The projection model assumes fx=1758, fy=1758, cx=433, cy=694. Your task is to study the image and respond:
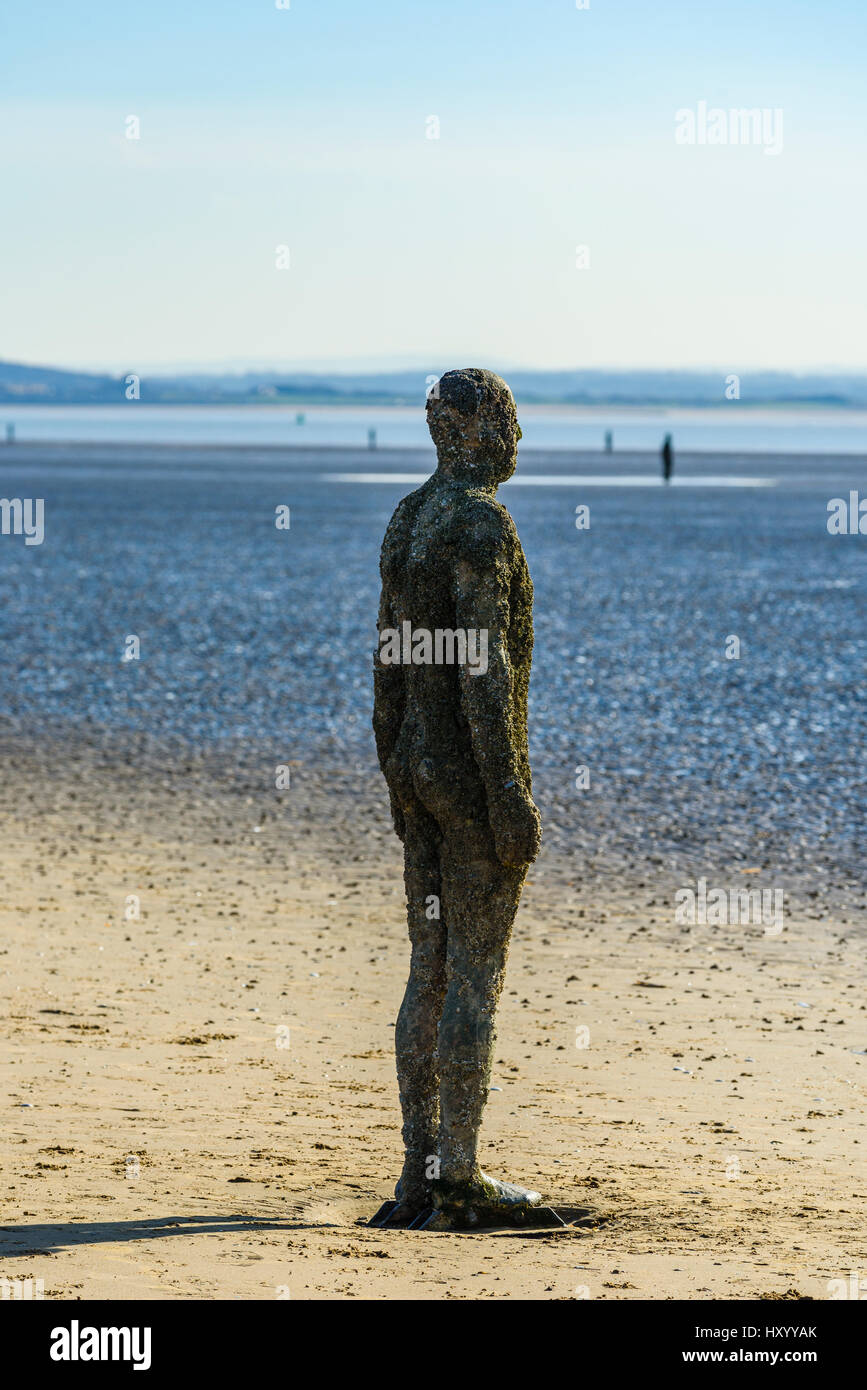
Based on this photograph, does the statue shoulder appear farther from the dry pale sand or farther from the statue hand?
the dry pale sand

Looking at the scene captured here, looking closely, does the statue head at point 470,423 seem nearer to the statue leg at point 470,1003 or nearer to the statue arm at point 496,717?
the statue arm at point 496,717

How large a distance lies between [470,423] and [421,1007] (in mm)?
2572

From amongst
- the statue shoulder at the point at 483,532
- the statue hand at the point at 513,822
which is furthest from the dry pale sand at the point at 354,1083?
the statue shoulder at the point at 483,532

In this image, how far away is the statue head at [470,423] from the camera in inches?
301

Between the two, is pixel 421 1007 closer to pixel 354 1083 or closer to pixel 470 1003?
pixel 470 1003

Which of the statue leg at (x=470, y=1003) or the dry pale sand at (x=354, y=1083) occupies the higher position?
the statue leg at (x=470, y=1003)

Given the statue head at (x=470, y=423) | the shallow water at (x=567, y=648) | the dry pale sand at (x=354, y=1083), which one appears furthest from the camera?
the shallow water at (x=567, y=648)

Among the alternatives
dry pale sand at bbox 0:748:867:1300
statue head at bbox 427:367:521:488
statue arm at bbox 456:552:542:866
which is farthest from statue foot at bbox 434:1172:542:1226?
statue head at bbox 427:367:521:488

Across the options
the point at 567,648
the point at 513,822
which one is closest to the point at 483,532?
the point at 513,822

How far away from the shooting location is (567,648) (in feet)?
88.8

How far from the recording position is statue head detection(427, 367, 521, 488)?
7.64 metres

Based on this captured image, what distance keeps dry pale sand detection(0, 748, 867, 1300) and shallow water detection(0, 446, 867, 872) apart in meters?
3.29

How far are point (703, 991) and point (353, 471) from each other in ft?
250

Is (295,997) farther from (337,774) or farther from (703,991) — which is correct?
(337,774)
